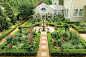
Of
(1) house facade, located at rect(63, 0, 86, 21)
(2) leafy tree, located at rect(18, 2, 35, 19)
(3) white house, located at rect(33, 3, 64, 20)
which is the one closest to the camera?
(1) house facade, located at rect(63, 0, 86, 21)

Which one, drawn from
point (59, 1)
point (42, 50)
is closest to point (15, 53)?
point (42, 50)

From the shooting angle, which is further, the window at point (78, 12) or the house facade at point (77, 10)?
the window at point (78, 12)

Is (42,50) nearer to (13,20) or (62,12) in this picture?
(13,20)

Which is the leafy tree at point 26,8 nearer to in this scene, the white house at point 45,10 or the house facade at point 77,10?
the white house at point 45,10

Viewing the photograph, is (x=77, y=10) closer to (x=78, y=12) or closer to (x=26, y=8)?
(x=78, y=12)

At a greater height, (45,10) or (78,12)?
(45,10)

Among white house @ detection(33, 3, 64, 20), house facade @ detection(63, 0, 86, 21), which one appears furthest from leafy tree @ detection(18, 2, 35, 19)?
house facade @ detection(63, 0, 86, 21)

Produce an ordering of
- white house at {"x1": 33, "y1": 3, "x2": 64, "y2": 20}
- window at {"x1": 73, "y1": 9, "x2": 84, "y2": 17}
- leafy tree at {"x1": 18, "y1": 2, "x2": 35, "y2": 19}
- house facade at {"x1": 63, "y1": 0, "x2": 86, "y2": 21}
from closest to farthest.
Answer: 1. house facade at {"x1": 63, "y1": 0, "x2": 86, "y2": 21}
2. window at {"x1": 73, "y1": 9, "x2": 84, "y2": 17}
3. white house at {"x1": 33, "y1": 3, "x2": 64, "y2": 20}
4. leafy tree at {"x1": 18, "y1": 2, "x2": 35, "y2": 19}

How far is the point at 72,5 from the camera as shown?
1555 cm

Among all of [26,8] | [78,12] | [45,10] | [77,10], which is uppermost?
[26,8]

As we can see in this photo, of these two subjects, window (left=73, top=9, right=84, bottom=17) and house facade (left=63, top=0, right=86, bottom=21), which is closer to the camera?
house facade (left=63, top=0, right=86, bottom=21)

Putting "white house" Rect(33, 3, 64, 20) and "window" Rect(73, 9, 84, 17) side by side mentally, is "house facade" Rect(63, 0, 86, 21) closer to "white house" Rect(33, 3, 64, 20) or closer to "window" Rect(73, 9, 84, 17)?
"window" Rect(73, 9, 84, 17)

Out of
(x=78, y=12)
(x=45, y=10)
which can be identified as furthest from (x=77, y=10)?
(x=45, y=10)

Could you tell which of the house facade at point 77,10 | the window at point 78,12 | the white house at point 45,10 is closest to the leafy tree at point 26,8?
the white house at point 45,10
